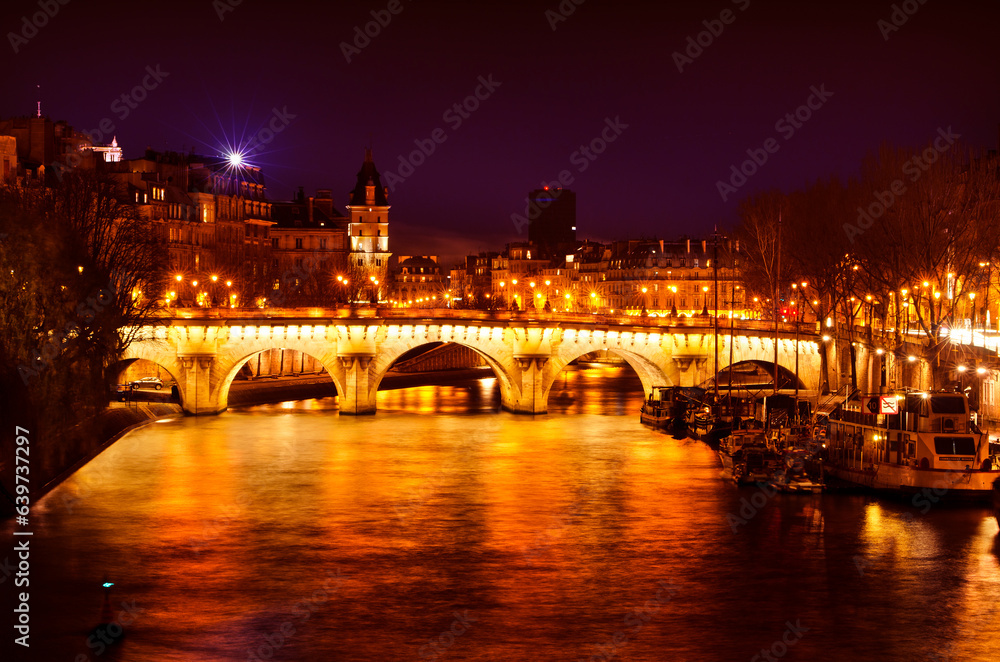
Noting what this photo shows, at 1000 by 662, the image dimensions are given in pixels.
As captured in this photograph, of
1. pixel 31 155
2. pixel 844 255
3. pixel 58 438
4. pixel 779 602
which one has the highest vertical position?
pixel 31 155

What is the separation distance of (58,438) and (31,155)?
47111 mm

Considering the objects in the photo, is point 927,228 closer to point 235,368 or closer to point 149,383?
point 235,368

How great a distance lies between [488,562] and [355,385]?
Answer: 38.2 metres

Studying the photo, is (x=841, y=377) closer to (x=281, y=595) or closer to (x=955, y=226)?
(x=955, y=226)

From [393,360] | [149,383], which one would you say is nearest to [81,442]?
[393,360]

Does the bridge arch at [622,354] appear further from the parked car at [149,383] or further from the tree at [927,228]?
the parked car at [149,383]

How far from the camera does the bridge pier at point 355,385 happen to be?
75.3 metres

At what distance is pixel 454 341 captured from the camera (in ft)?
251

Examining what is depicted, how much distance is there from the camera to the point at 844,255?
71250 millimetres

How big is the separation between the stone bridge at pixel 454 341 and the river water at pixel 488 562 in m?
14.4

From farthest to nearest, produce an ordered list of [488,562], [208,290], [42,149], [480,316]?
[208,290], [42,149], [480,316], [488,562]

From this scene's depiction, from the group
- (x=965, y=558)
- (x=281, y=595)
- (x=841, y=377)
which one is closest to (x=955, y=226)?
(x=841, y=377)

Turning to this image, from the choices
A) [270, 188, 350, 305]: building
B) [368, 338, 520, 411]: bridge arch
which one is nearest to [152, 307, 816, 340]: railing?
[368, 338, 520, 411]: bridge arch

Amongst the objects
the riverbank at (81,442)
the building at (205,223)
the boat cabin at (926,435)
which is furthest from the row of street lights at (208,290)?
the boat cabin at (926,435)
